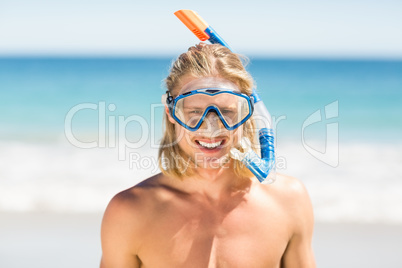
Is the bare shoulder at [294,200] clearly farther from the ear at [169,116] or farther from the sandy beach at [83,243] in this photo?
the sandy beach at [83,243]

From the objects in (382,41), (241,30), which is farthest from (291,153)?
(382,41)

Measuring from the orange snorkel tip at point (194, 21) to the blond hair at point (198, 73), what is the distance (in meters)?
0.22

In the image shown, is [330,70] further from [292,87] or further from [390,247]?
[390,247]

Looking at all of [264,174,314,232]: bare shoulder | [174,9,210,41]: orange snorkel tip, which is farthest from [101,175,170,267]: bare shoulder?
[174,9,210,41]: orange snorkel tip

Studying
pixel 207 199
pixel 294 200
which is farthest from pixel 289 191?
pixel 207 199

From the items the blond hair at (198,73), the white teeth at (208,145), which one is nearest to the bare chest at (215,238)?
the blond hair at (198,73)

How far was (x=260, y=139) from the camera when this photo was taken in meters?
2.46

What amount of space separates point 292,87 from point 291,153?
9473 mm

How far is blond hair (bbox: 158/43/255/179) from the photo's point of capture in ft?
7.57

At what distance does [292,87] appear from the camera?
16938 millimetres

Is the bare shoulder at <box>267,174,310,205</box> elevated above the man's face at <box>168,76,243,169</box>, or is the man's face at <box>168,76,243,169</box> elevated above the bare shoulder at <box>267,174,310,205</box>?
the man's face at <box>168,76,243,169</box>

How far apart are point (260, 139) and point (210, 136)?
308 mm

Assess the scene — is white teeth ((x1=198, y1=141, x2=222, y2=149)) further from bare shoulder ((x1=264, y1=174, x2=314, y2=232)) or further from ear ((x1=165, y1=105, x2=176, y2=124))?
bare shoulder ((x1=264, y1=174, x2=314, y2=232))

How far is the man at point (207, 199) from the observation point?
2275mm
